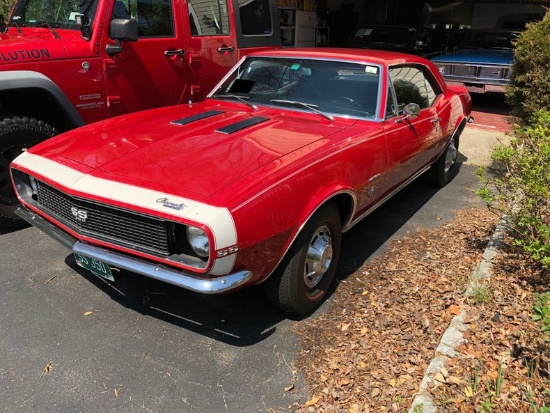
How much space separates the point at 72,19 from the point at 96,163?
247 centimetres

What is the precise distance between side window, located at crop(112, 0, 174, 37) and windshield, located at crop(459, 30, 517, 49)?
26.3ft

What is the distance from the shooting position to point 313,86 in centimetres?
392

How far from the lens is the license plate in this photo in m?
2.72

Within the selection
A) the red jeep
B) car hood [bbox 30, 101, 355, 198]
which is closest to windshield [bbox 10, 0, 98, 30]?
the red jeep

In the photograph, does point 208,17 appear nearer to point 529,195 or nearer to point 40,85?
point 40,85

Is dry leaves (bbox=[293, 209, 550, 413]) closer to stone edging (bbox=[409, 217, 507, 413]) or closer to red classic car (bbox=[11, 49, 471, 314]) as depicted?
stone edging (bbox=[409, 217, 507, 413])

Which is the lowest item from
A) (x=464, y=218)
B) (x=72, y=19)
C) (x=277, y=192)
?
(x=464, y=218)

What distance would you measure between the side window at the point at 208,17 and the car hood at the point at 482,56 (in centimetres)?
592

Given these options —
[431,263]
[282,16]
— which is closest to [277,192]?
[431,263]

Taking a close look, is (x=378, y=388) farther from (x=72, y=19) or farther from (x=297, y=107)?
(x=72, y=19)

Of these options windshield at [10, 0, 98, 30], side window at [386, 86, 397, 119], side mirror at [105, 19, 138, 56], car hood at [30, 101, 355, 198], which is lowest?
car hood at [30, 101, 355, 198]

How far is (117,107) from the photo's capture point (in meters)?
4.66

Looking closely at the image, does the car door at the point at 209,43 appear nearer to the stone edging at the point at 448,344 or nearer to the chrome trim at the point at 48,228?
the chrome trim at the point at 48,228

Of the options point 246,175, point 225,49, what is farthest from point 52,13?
point 246,175
